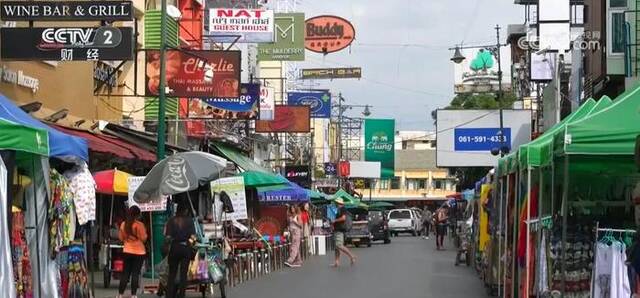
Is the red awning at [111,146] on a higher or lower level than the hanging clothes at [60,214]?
higher

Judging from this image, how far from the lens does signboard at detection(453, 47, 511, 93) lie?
72.9m

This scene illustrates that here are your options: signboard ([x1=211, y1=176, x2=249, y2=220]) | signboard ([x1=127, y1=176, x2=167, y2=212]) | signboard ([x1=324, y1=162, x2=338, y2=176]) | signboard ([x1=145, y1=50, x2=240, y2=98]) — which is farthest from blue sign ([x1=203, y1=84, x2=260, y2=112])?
signboard ([x1=324, y1=162, x2=338, y2=176])

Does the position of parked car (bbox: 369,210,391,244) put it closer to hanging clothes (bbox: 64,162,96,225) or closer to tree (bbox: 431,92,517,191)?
tree (bbox: 431,92,517,191)

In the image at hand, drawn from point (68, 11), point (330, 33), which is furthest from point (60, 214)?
point (330, 33)

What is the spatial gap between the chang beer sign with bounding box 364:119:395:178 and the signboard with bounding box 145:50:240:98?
48486 millimetres

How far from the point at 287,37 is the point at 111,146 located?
56.2 feet

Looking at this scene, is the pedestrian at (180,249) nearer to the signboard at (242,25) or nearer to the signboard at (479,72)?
the signboard at (242,25)

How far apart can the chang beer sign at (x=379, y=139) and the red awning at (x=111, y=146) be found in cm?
5035

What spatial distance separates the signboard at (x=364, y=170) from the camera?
268 ft

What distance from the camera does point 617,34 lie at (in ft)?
77.2

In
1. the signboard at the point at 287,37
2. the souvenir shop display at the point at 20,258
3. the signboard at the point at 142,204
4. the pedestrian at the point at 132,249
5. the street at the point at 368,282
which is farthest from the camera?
the signboard at the point at 287,37

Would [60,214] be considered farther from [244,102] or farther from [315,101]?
[315,101]

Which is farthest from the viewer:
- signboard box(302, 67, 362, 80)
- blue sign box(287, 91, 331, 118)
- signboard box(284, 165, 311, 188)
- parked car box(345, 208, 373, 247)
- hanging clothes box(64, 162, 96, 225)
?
signboard box(302, 67, 362, 80)

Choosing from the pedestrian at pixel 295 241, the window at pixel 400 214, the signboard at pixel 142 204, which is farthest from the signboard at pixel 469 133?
the signboard at pixel 142 204
